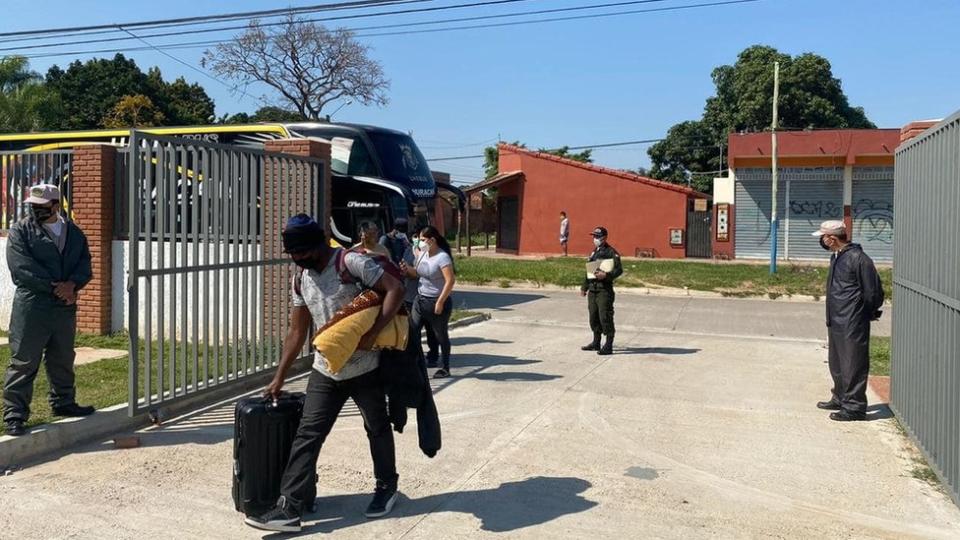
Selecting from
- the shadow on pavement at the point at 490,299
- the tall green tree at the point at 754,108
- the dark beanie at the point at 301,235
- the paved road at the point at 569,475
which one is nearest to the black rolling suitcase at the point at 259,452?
the paved road at the point at 569,475

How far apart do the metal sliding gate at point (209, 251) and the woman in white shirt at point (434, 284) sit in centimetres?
138

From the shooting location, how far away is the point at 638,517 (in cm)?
482

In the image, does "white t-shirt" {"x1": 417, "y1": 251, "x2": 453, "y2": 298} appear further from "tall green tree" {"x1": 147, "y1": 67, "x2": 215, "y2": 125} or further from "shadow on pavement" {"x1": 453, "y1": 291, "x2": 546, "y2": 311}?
"tall green tree" {"x1": 147, "y1": 67, "x2": 215, "y2": 125}

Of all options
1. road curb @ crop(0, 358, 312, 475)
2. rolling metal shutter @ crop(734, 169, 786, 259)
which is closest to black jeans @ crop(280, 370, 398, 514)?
road curb @ crop(0, 358, 312, 475)

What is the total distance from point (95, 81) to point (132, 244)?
45262 millimetres

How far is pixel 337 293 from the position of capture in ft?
14.9

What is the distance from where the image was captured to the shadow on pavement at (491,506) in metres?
4.66

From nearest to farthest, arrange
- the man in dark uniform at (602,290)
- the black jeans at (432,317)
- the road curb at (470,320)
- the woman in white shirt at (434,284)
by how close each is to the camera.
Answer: the woman in white shirt at (434,284)
the black jeans at (432,317)
the man in dark uniform at (602,290)
the road curb at (470,320)

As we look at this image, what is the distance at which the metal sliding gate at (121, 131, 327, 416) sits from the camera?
256 inches

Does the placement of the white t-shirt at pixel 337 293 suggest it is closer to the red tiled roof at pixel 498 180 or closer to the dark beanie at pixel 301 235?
the dark beanie at pixel 301 235

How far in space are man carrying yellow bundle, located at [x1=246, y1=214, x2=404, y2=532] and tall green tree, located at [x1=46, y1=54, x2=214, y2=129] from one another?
43484 millimetres

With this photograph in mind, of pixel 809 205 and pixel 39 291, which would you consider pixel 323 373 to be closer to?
pixel 39 291

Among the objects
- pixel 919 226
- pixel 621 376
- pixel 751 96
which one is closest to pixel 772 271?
pixel 621 376

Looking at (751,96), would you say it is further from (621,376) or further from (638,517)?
(638,517)
